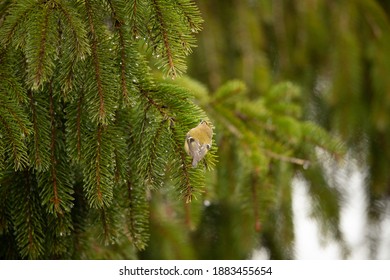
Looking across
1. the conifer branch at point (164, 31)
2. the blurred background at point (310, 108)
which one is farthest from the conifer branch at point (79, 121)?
the blurred background at point (310, 108)

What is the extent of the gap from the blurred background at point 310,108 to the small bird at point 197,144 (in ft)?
2.91

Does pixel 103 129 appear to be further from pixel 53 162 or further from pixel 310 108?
pixel 310 108

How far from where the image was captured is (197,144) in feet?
2.74

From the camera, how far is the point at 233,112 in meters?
1.59

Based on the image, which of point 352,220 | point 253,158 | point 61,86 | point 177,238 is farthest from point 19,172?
point 352,220

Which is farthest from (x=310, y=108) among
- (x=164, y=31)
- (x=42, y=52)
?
(x=42, y=52)

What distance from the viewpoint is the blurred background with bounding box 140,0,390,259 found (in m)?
1.87

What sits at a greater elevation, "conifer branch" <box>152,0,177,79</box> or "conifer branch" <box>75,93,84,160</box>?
"conifer branch" <box>152,0,177,79</box>

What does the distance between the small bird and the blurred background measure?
0.89 meters

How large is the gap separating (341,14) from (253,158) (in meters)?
0.92

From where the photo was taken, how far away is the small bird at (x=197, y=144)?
0.84 metres

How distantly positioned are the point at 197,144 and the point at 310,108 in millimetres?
1441

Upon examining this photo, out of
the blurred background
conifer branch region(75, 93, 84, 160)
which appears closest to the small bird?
conifer branch region(75, 93, 84, 160)

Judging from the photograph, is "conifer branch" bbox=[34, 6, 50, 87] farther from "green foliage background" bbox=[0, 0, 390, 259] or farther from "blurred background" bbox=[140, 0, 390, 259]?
"blurred background" bbox=[140, 0, 390, 259]
